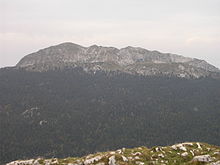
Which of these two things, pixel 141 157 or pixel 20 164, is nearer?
pixel 141 157

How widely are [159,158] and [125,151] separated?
8.48 meters

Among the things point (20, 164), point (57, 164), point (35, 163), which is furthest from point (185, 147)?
point (20, 164)

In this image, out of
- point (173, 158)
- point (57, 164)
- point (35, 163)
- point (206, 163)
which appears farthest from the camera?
point (35, 163)

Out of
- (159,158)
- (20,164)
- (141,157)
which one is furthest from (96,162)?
(20,164)

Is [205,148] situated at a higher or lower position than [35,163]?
higher

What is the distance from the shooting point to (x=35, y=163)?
55.6 m

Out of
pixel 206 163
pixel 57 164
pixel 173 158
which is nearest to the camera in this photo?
pixel 206 163

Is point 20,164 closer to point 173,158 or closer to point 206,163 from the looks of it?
point 173,158

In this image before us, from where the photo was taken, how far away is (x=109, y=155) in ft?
158

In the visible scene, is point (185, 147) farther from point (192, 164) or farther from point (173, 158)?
point (192, 164)

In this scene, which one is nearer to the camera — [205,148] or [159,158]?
[159,158]

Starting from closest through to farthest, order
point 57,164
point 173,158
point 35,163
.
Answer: point 173,158 < point 57,164 < point 35,163

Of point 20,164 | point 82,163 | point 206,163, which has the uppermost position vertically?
point 206,163

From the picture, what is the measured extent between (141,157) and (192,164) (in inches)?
387
